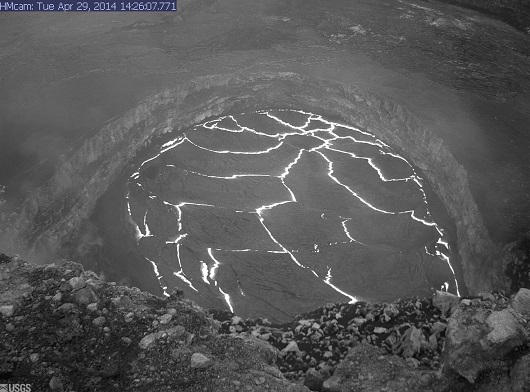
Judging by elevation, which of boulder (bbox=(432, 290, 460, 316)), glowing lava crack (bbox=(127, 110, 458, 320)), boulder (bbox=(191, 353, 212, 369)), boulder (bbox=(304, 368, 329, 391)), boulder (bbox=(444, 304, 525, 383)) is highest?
boulder (bbox=(444, 304, 525, 383))

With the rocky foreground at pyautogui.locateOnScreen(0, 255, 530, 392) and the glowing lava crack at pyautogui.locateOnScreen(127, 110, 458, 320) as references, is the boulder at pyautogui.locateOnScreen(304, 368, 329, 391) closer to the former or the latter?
the rocky foreground at pyautogui.locateOnScreen(0, 255, 530, 392)

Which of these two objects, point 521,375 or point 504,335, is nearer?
point 521,375

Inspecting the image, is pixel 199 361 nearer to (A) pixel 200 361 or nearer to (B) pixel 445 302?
(A) pixel 200 361

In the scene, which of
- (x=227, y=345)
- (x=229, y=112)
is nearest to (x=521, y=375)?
(x=227, y=345)

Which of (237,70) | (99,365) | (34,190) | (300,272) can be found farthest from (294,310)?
(237,70)

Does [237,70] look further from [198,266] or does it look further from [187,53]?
[198,266]

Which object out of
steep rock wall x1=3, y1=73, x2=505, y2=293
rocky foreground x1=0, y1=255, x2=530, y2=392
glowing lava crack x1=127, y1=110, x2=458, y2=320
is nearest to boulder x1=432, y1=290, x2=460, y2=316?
rocky foreground x1=0, y1=255, x2=530, y2=392
